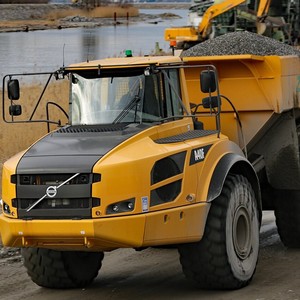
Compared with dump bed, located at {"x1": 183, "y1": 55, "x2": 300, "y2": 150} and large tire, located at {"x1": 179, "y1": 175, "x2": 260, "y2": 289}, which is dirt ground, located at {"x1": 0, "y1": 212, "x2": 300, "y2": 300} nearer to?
large tire, located at {"x1": 179, "y1": 175, "x2": 260, "y2": 289}

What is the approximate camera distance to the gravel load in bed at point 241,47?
11.8 m

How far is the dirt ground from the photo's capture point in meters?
9.46

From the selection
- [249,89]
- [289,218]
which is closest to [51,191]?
[249,89]

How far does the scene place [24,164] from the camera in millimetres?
8812

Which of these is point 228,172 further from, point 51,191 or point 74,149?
point 51,191

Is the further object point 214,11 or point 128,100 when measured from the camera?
point 214,11

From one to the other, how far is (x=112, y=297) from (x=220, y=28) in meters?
28.4

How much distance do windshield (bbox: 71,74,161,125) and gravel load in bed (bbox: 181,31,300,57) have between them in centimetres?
210

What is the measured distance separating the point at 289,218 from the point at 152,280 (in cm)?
233

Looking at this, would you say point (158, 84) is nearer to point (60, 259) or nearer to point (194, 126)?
point (194, 126)

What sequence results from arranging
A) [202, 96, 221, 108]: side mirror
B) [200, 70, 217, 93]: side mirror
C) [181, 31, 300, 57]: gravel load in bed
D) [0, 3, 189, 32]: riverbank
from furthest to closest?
[0, 3, 189, 32]: riverbank, [181, 31, 300, 57]: gravel load in bed, [202, 96, 221, 108]: side mirror, [200, 70, 217, 93]: side mirror

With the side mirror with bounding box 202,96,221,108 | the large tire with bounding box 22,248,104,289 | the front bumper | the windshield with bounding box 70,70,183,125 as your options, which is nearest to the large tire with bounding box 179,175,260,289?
the front bumper

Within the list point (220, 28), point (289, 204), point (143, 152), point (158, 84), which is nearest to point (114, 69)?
point (158, 84)

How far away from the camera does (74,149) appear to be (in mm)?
8867
